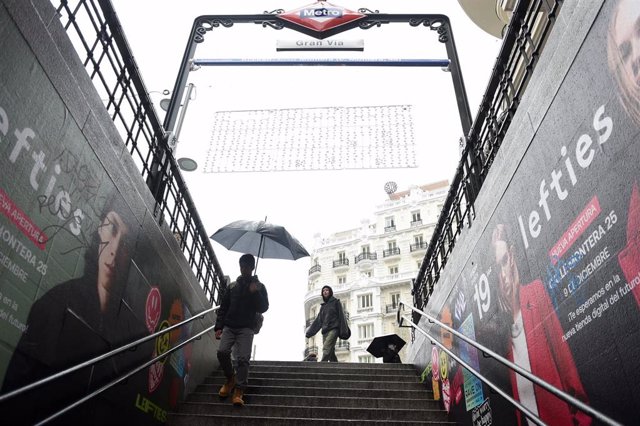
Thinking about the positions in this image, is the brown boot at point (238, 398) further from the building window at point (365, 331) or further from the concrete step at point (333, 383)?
the building window at point (365, 331)

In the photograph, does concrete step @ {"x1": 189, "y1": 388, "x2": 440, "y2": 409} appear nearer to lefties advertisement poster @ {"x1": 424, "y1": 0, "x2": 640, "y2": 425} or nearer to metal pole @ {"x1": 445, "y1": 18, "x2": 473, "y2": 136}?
lefties advertisement poster @ {"x1": 424, "y1": 0, "x2": 640, "y2": 425}

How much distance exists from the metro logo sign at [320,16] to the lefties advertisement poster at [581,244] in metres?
4.49

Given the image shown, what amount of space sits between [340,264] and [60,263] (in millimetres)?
43734

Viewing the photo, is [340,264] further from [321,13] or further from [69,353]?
[69,353]

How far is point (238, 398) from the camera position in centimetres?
580

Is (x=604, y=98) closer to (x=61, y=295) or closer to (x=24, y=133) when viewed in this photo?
(x=24, y=133)

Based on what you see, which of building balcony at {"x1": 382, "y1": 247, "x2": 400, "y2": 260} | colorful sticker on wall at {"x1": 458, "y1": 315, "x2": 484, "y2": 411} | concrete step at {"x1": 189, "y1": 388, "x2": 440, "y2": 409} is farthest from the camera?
building balcony at {"x1": 382, "y1": 247, "x2": 400, "y2": 260}

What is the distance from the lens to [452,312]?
6.21 m

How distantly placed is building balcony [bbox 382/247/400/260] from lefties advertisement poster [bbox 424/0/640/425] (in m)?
39.6

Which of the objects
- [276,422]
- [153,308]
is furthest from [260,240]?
[276,422]

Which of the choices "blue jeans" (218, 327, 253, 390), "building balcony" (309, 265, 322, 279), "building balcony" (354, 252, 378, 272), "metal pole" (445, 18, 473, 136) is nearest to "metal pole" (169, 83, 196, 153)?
"blue jeans" (218, 327, 253, 390)

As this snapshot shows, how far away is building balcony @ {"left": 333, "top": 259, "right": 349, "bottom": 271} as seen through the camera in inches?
1836

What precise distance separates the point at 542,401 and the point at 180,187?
5155mm

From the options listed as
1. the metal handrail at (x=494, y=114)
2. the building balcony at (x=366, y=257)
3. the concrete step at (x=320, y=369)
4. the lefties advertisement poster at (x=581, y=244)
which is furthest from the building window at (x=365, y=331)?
the lefties advertisement poster at (x=581, y=244)
